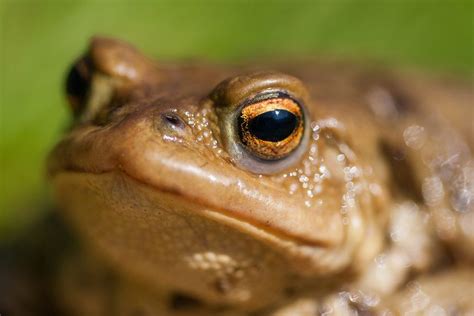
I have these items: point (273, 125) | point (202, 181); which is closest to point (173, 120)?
point (202, 181)

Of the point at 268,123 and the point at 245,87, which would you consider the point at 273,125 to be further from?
the point at 245,87

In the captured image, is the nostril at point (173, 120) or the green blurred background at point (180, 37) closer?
the nostril at point (173, 120)

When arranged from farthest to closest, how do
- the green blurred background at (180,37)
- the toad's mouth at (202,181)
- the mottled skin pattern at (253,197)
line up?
A: the green blurred background at (180,37) < the mottled skin pattern at (253,197) < the toad's mouth at (202,181)

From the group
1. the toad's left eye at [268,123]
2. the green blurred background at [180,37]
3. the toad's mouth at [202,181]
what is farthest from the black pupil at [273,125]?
the green blurred background at [180,37]

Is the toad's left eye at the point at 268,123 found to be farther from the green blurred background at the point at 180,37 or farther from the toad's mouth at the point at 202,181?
the green blurred background at the point at 180,37

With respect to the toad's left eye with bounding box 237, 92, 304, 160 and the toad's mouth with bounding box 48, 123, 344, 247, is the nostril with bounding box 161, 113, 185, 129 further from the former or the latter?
Answer: the toad's left eye with bounding box 237, 92, 304, 160

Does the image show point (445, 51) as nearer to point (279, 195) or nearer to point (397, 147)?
point (397, 147)

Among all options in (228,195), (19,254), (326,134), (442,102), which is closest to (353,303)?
(326,134)
